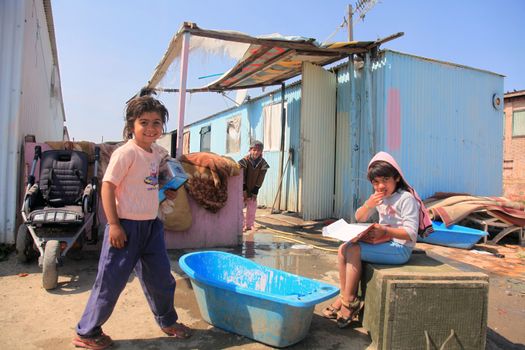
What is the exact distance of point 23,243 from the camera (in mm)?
4188

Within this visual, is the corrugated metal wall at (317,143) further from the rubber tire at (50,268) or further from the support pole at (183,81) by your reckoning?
the rubber tire at (50,268)

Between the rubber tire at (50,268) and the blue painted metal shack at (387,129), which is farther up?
the blue painted metal shack at (387,129)

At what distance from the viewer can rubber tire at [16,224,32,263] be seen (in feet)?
13.7

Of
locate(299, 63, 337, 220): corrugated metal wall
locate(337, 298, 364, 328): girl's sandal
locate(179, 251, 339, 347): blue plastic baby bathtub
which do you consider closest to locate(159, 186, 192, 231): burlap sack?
locate(179, 251, 339, 347): blue plastic baby bathtub

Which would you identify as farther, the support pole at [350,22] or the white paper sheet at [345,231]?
the support pole at [350,22]

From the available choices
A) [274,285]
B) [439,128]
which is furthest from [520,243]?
[274,285]

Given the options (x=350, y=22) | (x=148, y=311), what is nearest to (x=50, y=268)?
(x=148, y=311)

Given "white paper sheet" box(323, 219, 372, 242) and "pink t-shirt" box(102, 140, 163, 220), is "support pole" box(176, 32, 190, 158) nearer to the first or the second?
"pink t-shirt" box(102, 140, 163, 220)

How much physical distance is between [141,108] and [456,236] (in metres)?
5.73

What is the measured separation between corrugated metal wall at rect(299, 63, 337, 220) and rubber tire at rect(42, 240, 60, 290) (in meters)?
5.54

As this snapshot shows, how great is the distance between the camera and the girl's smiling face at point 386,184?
3.07 m

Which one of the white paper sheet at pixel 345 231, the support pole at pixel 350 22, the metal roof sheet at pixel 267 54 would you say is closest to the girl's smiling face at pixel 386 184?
the white paper sheet at pixel 345 231

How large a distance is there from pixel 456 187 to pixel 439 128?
1.46 meters

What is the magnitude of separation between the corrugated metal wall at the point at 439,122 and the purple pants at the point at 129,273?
589 centimetres
